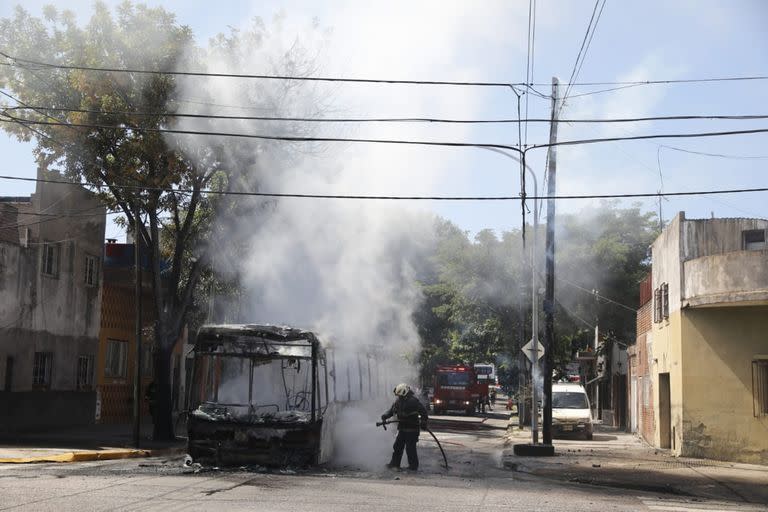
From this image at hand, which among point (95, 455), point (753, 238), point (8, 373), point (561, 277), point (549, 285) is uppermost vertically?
point (561, 277)

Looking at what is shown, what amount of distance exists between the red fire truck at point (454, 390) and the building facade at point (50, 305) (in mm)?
22751

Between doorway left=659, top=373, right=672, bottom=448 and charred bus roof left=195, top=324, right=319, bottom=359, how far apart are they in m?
12.7

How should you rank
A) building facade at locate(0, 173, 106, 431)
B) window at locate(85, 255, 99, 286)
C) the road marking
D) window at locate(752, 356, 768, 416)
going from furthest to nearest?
window at locate(85, 255, 99, 286) → building facade at locate(0, 173, 106, 431) → window at locate(752, 356, 768, 416) → the road marking

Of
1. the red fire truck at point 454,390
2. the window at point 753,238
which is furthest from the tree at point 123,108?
the red fire truck at point 454,390

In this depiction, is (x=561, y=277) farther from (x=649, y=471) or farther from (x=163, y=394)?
(x=649, y=471)

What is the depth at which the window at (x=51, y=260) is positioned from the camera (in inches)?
1070

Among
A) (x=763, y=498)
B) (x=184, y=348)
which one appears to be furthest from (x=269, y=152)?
(x=184, y=348)

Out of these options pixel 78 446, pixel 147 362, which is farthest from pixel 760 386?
pixel 147 362

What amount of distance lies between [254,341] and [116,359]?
1889 centimetres

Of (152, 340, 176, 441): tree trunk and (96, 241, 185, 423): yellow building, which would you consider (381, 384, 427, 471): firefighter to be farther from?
(96, 241, 185, 423): yellow building

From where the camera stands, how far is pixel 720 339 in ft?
67.8

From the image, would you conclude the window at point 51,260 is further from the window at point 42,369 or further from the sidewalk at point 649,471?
the sidewalk at point 649,471

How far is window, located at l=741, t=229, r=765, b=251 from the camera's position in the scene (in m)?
22.1

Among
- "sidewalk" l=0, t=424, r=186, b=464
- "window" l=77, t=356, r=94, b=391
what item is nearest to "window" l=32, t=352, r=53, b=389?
"sidewalk" l=0, t=424, r=186, b=464
